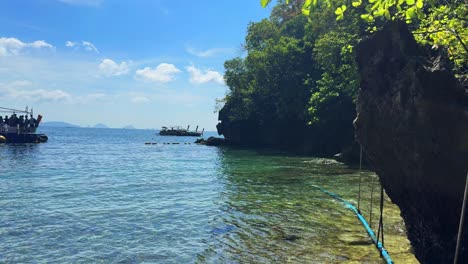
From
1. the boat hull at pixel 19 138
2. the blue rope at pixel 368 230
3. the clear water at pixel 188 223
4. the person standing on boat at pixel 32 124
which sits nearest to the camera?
the blue rope at pixel 368 230

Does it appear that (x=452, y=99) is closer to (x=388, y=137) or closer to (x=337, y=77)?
(x=388, y=137)

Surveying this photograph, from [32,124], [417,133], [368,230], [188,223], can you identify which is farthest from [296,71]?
[32,124]

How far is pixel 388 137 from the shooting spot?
915cm

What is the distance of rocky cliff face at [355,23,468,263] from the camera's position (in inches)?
299

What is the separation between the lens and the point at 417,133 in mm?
8164

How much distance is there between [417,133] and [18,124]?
79.0 meters

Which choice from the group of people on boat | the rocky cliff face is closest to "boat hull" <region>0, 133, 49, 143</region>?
the group of people on boat

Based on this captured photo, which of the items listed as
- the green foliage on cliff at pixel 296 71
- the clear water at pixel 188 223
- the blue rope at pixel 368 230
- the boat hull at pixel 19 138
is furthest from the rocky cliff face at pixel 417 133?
the boat hull at pixel 19 138

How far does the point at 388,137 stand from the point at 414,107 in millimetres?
1223

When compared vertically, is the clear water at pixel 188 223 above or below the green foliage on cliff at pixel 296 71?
below

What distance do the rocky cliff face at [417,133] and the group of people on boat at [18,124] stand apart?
76.2 meters

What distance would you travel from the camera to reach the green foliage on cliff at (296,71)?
125ft

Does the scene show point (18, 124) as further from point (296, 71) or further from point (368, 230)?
point (368, 230)

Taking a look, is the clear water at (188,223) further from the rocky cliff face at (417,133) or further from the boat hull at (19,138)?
the boat hull at (19,138)
